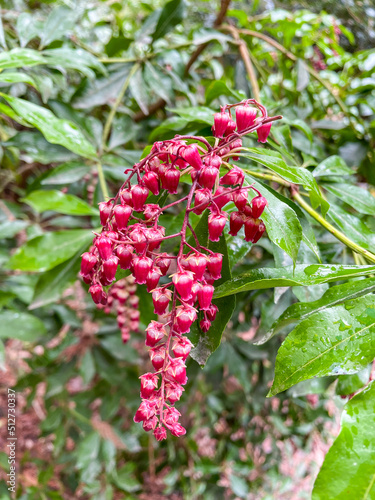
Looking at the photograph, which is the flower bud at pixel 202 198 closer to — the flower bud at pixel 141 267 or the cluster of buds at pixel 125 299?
the flower bud at pixel 141 267

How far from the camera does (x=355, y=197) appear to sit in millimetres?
718

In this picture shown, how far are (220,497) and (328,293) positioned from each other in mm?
1521

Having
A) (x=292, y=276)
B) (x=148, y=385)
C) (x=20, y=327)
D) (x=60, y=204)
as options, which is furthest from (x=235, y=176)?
(x=20, y=327)

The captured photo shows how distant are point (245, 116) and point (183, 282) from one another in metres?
0.25

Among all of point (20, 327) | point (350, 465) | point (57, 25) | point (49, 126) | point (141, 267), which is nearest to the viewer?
point (350, 465)

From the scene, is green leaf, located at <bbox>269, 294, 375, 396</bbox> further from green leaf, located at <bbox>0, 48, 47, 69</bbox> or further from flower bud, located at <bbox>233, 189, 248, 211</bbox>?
green leaf, located at <bbox>0, 48, 47, 69</bbox>

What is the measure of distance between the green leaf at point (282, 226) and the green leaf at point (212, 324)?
9cm

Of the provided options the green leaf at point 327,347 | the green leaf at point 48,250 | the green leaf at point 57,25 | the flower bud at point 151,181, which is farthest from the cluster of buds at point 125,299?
the green leaf at point 57,25

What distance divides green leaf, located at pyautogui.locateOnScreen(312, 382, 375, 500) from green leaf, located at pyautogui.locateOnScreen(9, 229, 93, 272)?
62 cm

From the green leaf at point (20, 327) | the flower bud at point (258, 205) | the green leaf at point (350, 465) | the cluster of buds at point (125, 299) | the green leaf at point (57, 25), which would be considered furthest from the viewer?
the green leaf at point (20, 327)

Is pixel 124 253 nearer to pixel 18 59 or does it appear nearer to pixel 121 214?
pixel 121 214

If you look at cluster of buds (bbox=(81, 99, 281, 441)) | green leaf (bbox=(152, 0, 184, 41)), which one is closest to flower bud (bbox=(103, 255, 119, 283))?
cluster of buds (bbox=(81, 99, 281, 441))

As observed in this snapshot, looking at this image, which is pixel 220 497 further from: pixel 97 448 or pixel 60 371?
pixel 60 371

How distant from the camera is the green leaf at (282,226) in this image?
1.55 ft
